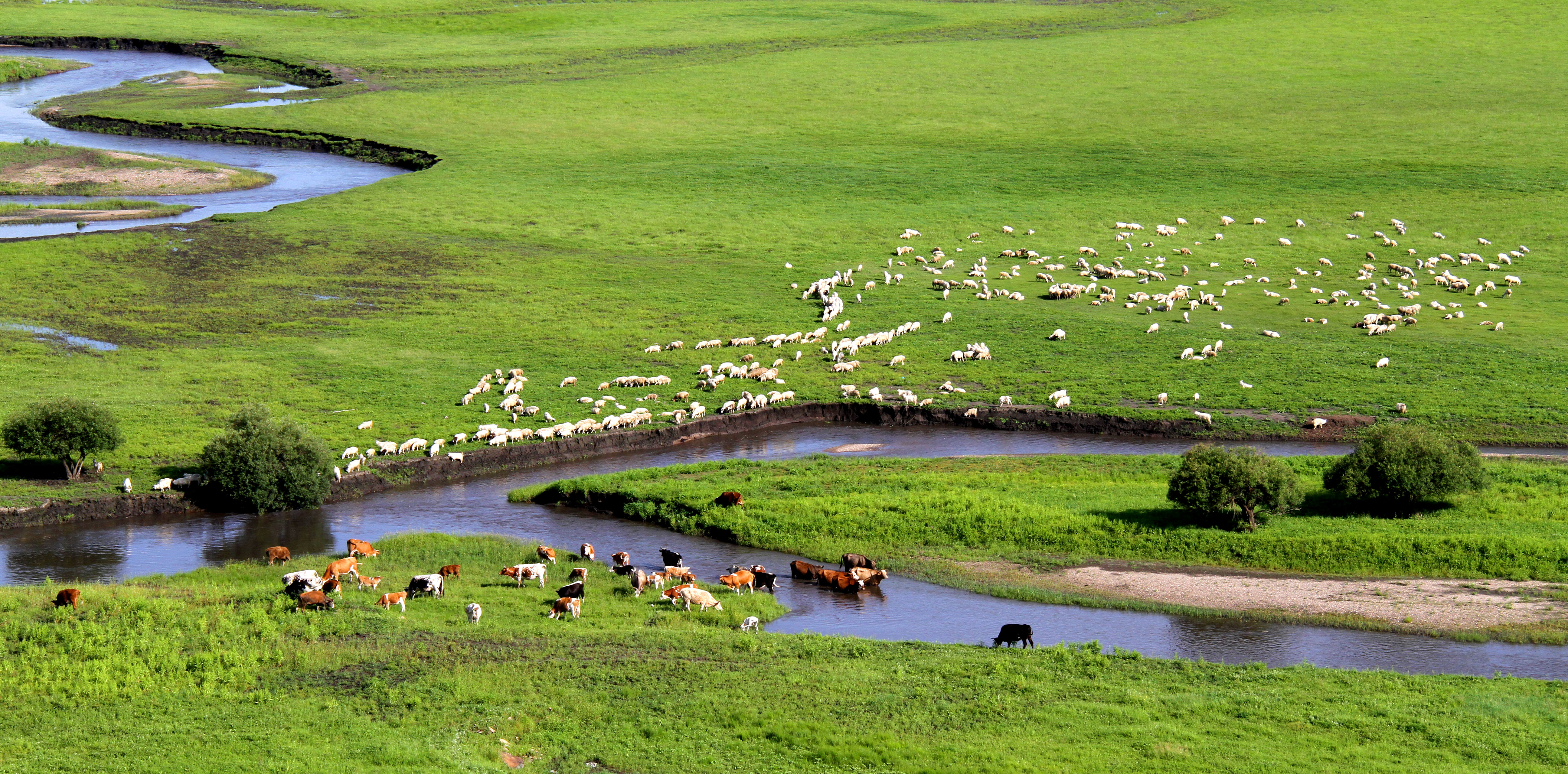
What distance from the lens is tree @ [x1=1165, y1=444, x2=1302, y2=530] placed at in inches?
1319

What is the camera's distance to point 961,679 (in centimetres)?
2508

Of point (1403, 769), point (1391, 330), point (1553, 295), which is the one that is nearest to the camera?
point (1403, 769)

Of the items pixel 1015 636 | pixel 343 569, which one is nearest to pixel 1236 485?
pixel 1015 636

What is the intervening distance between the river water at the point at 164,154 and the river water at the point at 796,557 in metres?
40.0

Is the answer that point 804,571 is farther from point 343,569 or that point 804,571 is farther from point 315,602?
point 315,602

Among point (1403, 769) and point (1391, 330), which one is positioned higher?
point (1391, 330)

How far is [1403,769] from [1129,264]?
45.3 metres

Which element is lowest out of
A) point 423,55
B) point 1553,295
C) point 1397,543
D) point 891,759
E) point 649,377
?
point 891,759

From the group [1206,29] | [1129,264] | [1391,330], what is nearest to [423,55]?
[1206,29]

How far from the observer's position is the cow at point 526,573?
31.4 metres

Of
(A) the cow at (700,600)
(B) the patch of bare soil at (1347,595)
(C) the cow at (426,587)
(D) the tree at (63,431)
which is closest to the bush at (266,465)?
(D) the tree at (63,431)

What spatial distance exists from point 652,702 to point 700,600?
19.3ft

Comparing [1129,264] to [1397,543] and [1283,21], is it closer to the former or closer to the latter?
[1397,543]

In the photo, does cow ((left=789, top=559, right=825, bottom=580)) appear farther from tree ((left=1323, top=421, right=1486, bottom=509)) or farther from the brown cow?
the brown cow
